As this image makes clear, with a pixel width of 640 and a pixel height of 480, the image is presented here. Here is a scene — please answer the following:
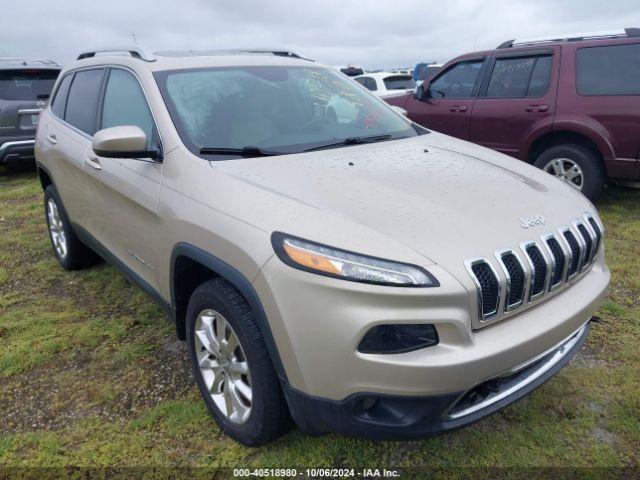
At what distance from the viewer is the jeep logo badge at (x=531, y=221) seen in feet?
6.68

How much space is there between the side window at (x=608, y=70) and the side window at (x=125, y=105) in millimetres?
4516

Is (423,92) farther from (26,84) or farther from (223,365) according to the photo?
(26,84)

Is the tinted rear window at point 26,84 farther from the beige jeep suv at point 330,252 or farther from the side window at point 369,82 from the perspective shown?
the side window at point 369,82

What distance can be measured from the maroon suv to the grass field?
1.78m

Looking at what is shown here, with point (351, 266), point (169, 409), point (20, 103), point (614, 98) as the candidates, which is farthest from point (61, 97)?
point (614, 98)

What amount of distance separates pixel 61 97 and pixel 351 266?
353 centimetres

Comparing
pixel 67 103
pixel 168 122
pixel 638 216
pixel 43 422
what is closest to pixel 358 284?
pixel 168 122

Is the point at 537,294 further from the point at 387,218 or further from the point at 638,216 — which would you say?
the point at 638,216

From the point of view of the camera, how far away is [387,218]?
6.40ft

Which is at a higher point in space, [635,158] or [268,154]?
[268,154]

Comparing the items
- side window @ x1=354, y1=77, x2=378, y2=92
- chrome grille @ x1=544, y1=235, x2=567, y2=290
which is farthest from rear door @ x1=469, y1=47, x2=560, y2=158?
side window @ x1=354, y1=77, x2=378, y2=92

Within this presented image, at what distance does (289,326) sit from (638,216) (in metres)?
5.07

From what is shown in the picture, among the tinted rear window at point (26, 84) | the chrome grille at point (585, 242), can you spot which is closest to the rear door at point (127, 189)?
the chrome grille at point (585, 242)

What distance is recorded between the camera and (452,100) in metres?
6.47
